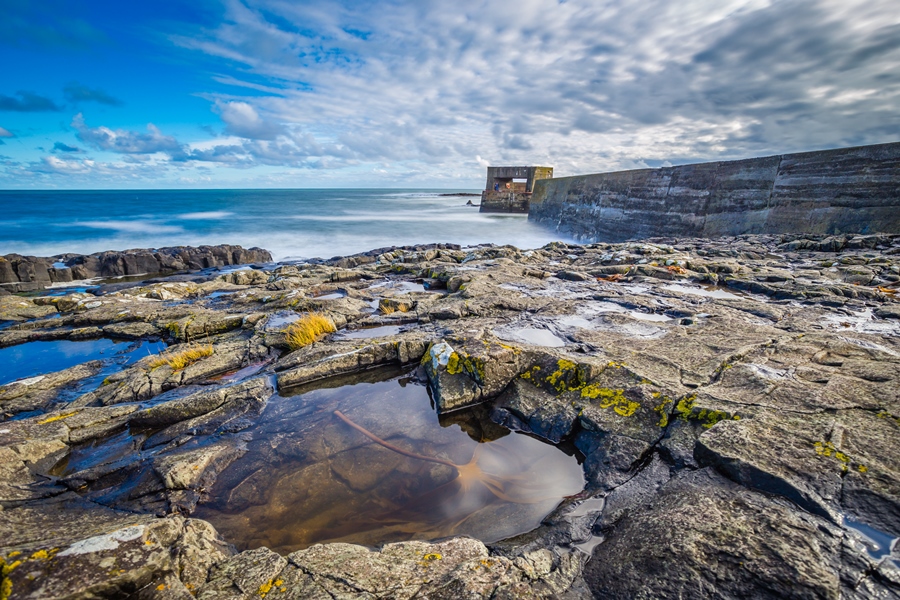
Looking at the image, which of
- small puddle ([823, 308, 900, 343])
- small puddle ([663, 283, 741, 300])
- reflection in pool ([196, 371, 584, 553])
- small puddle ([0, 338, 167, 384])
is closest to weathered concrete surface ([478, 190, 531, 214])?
small puddle ([663, 283, 741, 300])

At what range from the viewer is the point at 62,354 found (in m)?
7.53

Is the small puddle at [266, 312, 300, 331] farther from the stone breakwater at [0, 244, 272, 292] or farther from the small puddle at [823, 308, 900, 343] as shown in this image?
the stone breakwater at [0, 244, 272, 292]

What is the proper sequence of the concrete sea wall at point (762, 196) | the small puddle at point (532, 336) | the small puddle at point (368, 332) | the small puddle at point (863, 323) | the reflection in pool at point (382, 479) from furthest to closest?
the concrete sea wall at point (762, 196) → the small puddle at point (368, 332) → the small puddle at point (532, 336) → the small puddle at point (863, 323) → the reflection in pool at point (382, 479)

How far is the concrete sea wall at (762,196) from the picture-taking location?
14.3 m

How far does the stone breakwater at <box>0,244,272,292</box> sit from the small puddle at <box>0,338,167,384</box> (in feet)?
41.0

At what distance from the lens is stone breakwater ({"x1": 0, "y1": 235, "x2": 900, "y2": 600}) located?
2.10 m

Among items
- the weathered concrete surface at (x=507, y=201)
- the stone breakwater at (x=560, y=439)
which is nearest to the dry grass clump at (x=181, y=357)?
the stone breakwater at (x=560, y=439)

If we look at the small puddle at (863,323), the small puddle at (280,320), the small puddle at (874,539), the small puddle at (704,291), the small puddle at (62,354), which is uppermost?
the small puddle at (863,323)

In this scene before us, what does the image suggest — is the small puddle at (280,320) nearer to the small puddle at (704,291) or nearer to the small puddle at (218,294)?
the small puddle at (218,294)

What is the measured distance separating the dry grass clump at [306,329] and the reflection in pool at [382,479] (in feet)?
6.03

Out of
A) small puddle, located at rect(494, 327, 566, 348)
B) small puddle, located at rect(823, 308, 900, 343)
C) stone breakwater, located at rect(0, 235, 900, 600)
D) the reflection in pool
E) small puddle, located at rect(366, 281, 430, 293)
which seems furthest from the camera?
small puddle, located at rect(366, 281, 430, 293)

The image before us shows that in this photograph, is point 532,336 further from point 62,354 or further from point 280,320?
point 62,354

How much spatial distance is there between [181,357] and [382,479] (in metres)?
4.28

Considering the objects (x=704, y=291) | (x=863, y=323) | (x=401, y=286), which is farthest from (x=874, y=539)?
(x=401, y=286)
